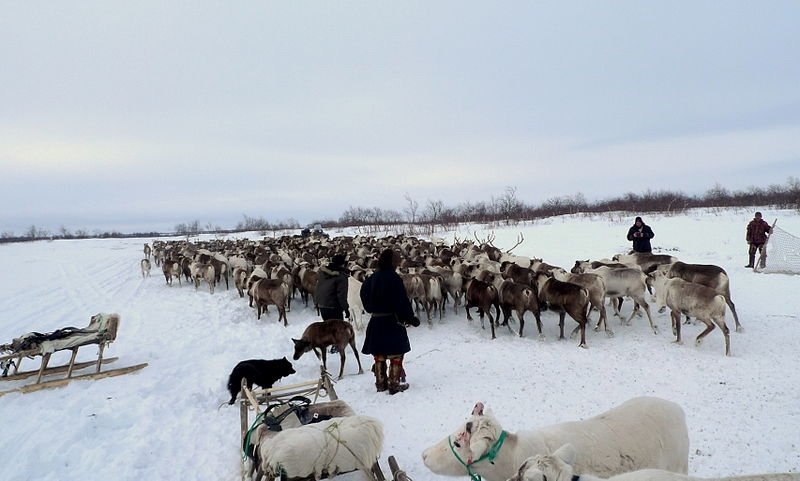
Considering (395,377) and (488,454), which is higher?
(488,454)

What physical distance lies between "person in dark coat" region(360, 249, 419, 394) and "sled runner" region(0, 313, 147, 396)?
4218 mm

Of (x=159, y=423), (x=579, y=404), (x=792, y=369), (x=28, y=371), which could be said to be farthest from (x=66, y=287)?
(x=792, y=369)

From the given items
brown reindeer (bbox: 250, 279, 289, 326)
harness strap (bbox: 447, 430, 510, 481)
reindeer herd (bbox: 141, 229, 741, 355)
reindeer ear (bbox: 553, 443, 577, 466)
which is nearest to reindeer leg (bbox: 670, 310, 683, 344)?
reindeer herd (bbox: 141, 229, 741, 355)

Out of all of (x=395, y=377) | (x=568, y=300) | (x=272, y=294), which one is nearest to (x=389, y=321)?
(x=395, y=377)

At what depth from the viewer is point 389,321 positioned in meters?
6.14

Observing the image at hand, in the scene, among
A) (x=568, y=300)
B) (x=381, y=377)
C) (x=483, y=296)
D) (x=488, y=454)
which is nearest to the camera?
(x=488, y=454)

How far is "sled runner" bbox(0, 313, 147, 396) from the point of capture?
6336 mm

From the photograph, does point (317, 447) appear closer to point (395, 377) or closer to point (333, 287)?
point (395, 377)

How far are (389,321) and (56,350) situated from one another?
5027mm

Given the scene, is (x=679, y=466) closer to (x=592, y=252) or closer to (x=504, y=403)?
(x=504, y=403)

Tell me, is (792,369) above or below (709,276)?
below

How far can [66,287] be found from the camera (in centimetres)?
1731

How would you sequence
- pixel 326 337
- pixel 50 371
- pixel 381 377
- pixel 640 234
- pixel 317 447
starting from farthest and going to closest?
pixel 640 234, pixel 326 337, pixel 50 371, pixel 381 377, pixel 317 447

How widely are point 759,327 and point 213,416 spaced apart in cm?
945
